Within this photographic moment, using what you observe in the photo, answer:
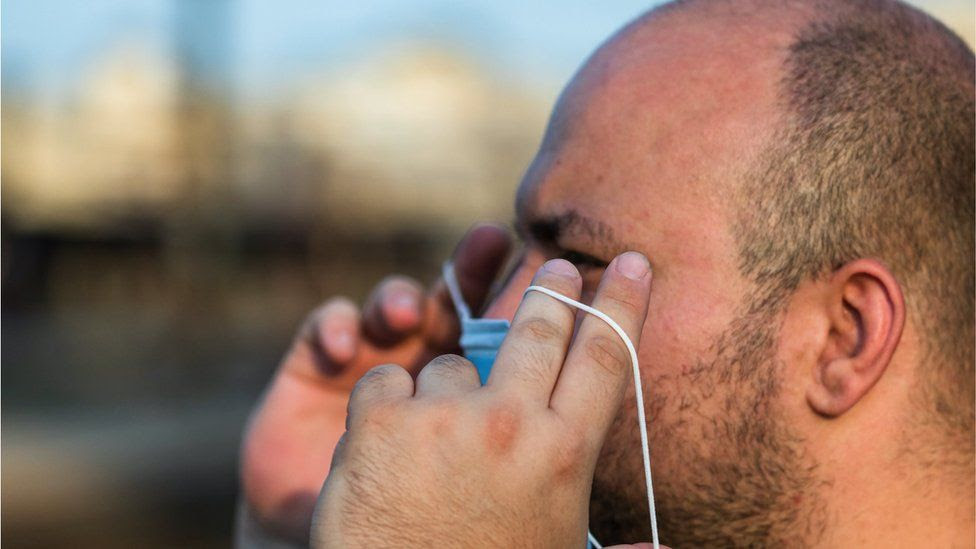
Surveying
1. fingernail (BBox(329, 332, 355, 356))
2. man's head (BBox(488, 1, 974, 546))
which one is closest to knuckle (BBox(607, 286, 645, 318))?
man's head (BBox(488, 1, 974, 546))

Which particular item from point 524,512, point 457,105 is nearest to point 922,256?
point 524,512

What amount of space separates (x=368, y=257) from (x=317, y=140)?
137 inches

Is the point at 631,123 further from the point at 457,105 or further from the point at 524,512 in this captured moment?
the point at 457,105

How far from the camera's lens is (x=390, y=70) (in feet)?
86.9

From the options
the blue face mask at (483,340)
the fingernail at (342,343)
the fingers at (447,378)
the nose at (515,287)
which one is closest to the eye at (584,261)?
the nose at (515,287)

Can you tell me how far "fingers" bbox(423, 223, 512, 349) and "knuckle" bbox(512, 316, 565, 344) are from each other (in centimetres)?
146

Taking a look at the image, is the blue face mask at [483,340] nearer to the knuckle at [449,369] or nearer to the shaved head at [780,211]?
the shaved head at [780,211]

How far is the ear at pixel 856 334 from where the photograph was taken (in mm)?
2143

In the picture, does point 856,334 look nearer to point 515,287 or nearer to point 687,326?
point 687,326

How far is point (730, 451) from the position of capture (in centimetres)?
221

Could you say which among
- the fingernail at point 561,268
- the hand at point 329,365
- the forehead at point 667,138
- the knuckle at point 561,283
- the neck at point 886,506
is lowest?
the hand at point 329,365

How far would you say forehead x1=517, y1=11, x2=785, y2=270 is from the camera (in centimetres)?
224

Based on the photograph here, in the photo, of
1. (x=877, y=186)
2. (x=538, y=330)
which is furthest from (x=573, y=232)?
(x=877, y=186)

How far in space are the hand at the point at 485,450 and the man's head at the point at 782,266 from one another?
493 millimetres
